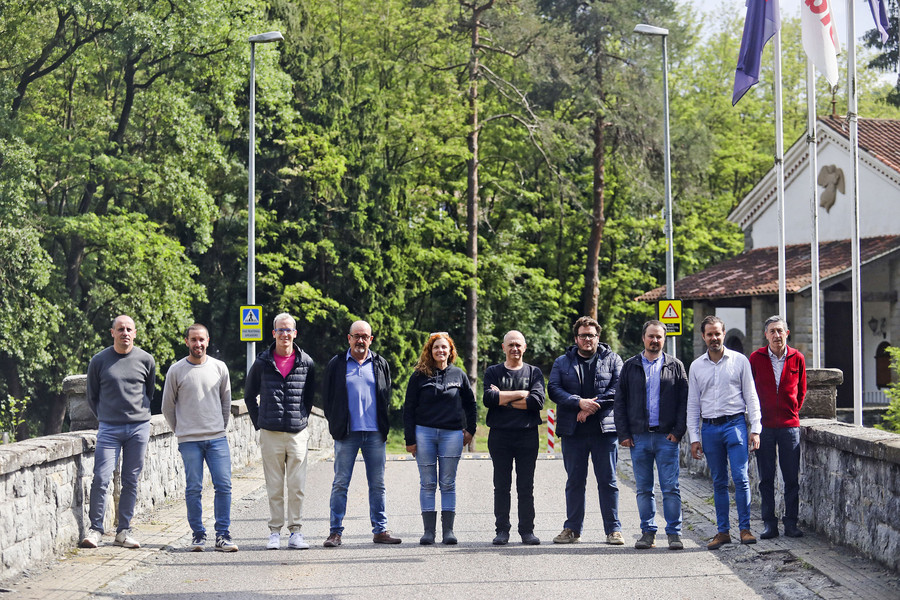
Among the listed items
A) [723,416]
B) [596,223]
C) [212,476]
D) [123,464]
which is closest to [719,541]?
[723,416]

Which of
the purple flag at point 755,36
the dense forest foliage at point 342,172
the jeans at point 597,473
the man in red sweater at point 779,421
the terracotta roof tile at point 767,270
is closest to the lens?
the man in red sweater at point 779,421

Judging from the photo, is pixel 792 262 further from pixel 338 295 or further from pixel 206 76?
pixel 206 76

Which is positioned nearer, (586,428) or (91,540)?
(91,540)

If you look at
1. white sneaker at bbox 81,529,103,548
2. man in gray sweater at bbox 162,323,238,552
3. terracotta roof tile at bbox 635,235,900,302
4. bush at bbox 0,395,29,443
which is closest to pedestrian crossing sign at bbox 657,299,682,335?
terracotta roof tile at bbox 635,235,900,302

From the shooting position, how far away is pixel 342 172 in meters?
33.5

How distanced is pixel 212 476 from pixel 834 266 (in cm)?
2277

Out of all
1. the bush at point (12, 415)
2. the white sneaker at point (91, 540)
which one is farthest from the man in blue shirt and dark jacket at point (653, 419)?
the bush at point (12, 415)

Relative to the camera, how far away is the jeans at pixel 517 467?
30.8ft

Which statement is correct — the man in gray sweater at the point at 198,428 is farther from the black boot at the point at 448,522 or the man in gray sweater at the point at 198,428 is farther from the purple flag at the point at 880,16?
the purple flag at the point at 880,16

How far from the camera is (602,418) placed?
9.42 meters

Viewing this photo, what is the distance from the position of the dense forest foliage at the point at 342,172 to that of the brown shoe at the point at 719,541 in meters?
20.1

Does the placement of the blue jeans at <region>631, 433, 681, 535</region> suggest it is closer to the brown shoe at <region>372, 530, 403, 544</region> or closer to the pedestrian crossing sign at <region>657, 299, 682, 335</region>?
the brown shoe at <region>372, 530, 403, 544</region>

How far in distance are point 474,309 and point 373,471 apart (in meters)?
24.7

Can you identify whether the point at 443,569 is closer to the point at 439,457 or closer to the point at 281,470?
the point at 439,457
